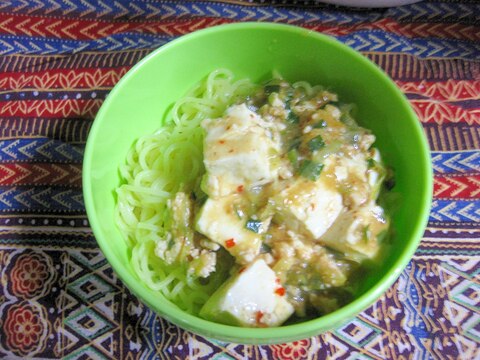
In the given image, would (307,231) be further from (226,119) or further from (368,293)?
(226,119)

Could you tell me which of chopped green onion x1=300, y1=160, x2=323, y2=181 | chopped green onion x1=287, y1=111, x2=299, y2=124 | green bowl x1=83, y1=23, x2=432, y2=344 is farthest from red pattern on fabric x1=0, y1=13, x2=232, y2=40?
chopped green onion x1=300, y1=160, x2=323, y2=181

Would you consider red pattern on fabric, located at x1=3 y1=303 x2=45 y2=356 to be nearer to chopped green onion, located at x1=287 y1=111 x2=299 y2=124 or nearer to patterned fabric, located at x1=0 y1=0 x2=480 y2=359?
patterned fabric, located at x1=0 y1=0 x2=480 y2=359

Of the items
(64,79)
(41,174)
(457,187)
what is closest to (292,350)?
(457,187)

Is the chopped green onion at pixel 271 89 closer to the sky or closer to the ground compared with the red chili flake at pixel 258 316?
closer to the sky

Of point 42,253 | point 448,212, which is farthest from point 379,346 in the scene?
point 42,253

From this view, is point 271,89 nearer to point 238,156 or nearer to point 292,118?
point 292,118

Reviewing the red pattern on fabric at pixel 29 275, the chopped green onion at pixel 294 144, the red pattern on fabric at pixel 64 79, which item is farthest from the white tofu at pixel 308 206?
the red pattern on fabric at pixel 64 79

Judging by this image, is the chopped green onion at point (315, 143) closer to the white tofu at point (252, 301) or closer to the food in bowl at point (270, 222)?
the food in bowl at point (270, 222)
